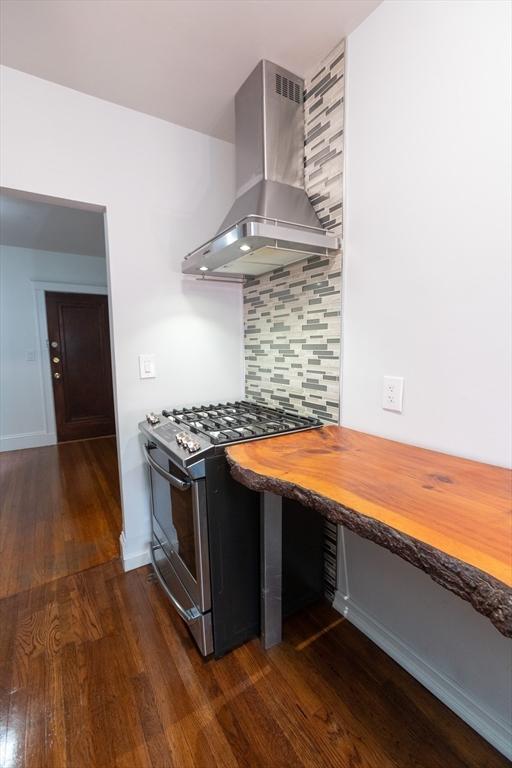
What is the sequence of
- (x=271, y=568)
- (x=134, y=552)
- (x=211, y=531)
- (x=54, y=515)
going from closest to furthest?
1. (x=211, y=531)
2. (x=271, y=568)
3. (x=134, y=552)
4. (x=54, y=515)

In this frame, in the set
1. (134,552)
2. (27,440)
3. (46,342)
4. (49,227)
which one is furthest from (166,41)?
(27,440)

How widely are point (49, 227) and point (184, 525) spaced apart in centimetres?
341

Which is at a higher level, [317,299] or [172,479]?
[317,299]

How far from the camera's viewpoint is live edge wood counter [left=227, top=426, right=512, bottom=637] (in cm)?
60

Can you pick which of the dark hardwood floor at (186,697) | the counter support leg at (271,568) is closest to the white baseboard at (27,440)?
the dark hardwood floor at (186,697)

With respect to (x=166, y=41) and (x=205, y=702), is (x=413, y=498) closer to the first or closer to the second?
(x=205, y=702)

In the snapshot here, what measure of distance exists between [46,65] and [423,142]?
1.65 meters

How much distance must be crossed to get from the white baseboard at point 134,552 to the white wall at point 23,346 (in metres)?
3.14

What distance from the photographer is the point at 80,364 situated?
462cm

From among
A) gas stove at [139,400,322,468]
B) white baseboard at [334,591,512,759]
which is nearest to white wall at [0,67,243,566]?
gas stove at [139,400,322,468]

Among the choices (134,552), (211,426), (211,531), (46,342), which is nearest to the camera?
(211,531)

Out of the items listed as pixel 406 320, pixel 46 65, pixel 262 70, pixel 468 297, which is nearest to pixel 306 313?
pixel 406 320

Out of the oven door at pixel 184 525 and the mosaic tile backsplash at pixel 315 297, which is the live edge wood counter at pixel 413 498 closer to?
the oven door at pixel 184 525

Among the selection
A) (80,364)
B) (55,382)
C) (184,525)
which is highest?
(80,364)
